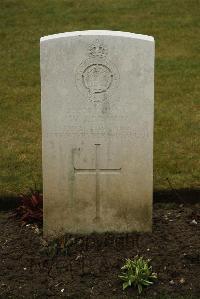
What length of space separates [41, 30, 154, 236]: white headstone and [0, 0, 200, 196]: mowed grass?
1046 millimetres

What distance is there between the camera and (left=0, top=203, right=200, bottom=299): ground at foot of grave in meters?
4.95

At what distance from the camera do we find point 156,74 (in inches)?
431

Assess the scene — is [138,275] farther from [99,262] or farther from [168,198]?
[168,198]

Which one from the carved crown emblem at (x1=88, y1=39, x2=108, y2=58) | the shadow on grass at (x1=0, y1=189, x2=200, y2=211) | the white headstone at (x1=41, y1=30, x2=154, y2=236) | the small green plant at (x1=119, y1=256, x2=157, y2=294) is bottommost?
the small green plant at (x1=119, y1=256, x2=157, y2=294)

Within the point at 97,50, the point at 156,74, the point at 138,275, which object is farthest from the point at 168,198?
the point at 156,74

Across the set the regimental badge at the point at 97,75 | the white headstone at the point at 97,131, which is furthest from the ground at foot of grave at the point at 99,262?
the regimental badge at the point at 97,75

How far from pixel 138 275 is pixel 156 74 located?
253 inches

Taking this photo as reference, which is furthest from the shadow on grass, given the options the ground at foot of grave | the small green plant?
the small green plant

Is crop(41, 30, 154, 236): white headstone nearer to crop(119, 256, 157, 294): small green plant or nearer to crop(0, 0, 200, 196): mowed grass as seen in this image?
crop(119, 256, 157, 294): small green plant

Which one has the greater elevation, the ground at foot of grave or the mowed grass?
the mowed grass

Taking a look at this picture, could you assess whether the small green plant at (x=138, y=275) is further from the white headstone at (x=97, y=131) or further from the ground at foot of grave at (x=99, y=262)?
the white headstone at (x=97, y=131)

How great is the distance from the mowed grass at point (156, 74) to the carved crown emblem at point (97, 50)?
1.81 metres

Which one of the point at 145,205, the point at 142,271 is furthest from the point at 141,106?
the point at 142,271

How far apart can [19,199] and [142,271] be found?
75.9 inches
